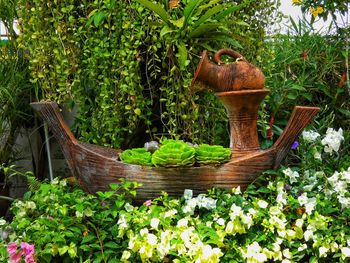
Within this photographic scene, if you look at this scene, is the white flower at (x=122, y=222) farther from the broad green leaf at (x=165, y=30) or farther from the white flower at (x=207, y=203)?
the broad green leaf at (x=165, y=30)

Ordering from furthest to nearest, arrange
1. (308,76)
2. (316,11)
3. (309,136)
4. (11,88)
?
(316,11) → (308,76) → (11,88) → (309,136)

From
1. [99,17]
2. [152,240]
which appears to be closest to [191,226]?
[152,240]

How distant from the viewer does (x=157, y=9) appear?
216 cm

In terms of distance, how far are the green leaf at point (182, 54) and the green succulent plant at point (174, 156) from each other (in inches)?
15.3

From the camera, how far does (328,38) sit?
3533 mm

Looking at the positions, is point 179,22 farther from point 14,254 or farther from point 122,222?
point 14,254

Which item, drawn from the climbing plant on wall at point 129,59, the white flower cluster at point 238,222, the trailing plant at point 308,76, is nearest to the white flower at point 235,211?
the white flower cluster at point 238,222

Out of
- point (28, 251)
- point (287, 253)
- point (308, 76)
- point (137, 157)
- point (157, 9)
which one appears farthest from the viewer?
point (308, 76)

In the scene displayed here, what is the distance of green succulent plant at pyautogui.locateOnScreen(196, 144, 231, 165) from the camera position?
6.53 ft

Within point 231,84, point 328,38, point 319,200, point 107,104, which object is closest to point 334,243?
point 319,200

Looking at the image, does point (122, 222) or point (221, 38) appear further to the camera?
point (221, 38)

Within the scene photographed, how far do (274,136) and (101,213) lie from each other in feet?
4.58

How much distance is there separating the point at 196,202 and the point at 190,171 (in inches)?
4.7

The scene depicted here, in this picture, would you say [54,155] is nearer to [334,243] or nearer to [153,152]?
[153,152]
